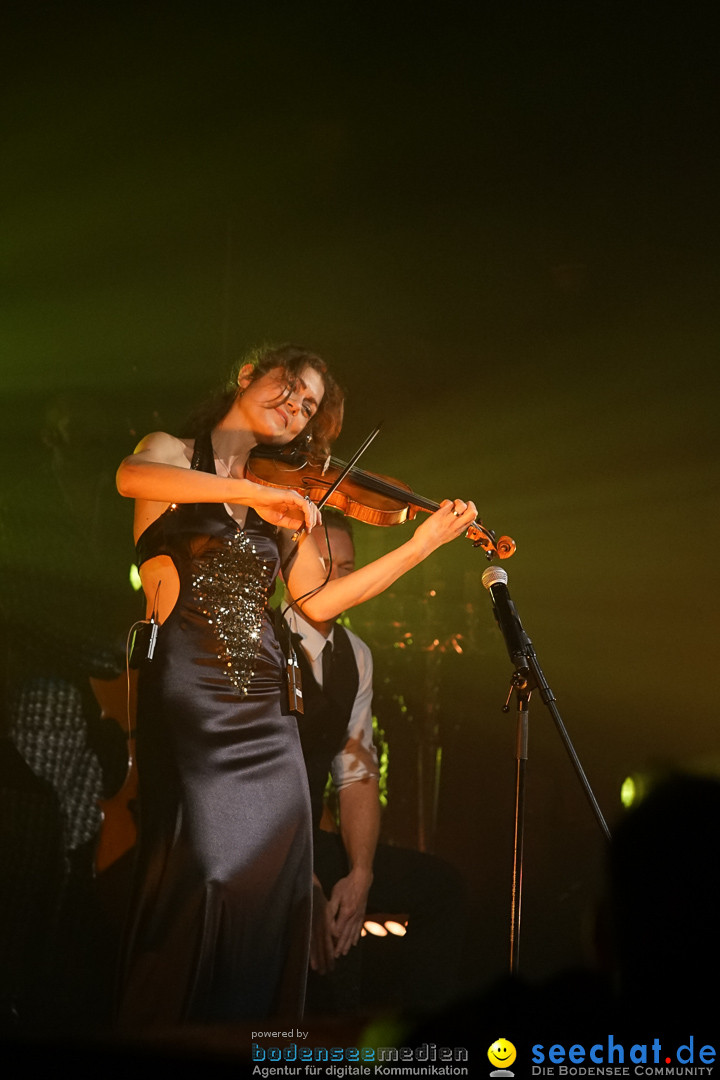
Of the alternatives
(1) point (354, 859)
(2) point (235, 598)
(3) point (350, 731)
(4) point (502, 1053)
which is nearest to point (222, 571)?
(2) point (235, 598)

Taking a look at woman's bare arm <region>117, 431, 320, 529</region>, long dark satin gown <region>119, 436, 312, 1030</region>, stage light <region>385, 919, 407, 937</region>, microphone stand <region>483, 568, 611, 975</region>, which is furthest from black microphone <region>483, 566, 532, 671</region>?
stage light <region>385, 919, 407, 937</region>

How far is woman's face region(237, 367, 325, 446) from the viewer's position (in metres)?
2.51

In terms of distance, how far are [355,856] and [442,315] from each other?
7.69ft

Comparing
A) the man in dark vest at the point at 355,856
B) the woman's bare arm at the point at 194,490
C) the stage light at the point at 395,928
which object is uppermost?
the woman's bare arm at the point at 194,490

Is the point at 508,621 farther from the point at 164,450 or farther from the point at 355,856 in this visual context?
the point at 355,856

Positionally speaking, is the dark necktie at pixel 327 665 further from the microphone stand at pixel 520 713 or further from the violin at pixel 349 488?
the microphone stand at pixel 520 713

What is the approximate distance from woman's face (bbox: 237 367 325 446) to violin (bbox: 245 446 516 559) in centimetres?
11

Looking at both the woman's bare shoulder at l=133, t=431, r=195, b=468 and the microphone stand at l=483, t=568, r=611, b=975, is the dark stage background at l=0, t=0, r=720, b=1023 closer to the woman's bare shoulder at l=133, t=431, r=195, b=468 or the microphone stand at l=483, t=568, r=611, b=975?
the woman's bare shoulder at l=133, t=431, r=195, b=468

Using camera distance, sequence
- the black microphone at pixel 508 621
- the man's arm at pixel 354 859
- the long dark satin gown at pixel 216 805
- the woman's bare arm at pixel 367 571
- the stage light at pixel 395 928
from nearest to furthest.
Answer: the long dark satin gown at pixel 216 805 → the black microphone at pixel 508 621 → the woman's bare arm at pixel 367 571 → the man's arm at pixel 354 859 → the stage light at pixel 395 928

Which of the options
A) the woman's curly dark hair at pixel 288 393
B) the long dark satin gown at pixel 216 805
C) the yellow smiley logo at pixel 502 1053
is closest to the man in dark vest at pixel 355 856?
the woman's curly dark hair at pixel 288 393

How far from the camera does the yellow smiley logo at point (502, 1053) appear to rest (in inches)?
38.7

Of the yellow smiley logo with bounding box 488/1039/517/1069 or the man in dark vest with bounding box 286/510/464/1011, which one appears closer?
the yellow smiley logo with bounding box 488/1039/517/1069

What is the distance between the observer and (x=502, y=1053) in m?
0.99

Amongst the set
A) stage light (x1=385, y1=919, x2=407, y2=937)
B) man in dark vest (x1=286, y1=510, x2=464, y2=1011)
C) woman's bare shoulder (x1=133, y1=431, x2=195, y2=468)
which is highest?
woman's bare shoulder (x1=133, y1=431, x2=195, y2=468)
